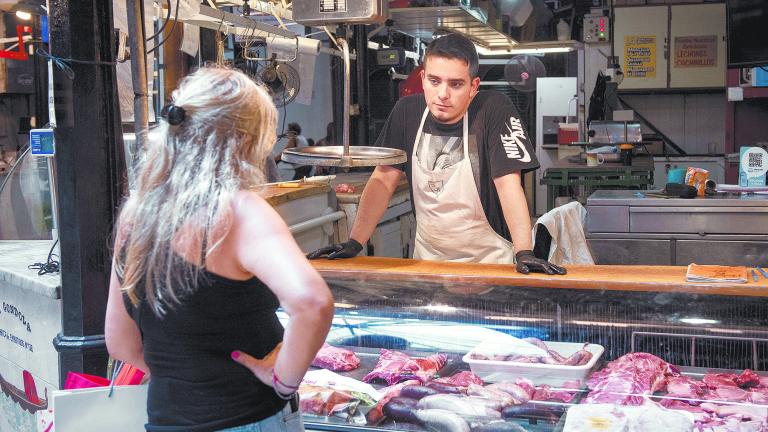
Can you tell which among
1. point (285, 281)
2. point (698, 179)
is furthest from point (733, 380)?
point (698, 179)

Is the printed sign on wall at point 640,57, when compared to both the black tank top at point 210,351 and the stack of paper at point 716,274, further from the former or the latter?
the black tank top at point 210,351

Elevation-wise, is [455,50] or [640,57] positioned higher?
[640,57]

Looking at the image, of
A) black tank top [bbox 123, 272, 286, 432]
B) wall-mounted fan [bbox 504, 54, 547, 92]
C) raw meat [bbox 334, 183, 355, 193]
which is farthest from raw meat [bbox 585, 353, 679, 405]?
wall-mounted fan [bbox 504, 54, 547, 92]

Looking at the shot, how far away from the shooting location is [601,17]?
972 centimetres

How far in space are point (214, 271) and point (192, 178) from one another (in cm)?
20

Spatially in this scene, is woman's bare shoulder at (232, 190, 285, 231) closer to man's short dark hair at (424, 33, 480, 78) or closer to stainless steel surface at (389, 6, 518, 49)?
man's short dark hair at (424, 33, 480, 78)

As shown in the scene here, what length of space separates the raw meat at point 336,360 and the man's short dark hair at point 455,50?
1.26 meters

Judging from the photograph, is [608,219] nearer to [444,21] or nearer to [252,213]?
[444,21]

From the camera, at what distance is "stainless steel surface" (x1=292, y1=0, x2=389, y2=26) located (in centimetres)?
320

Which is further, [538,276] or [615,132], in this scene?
[615,132]

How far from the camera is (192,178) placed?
1827 mm

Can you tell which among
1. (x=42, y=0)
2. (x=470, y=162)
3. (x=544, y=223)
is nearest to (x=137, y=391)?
(x=470, y=162)

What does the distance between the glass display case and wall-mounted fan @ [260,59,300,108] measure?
12.5ft

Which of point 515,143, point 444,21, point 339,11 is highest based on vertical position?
point 444,21
